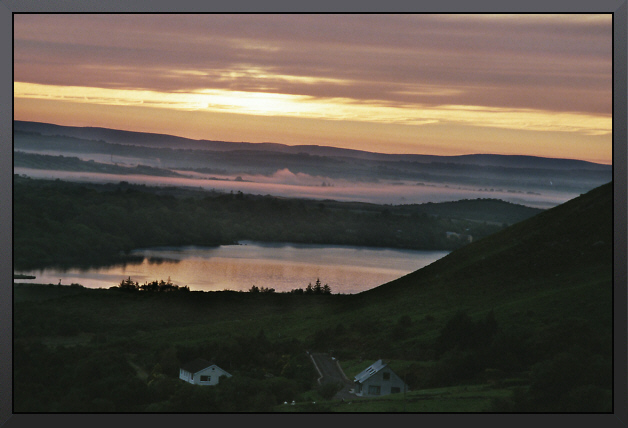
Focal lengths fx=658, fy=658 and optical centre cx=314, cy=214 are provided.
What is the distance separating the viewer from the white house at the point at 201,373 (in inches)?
755

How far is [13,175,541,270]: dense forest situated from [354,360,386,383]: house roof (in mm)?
4828

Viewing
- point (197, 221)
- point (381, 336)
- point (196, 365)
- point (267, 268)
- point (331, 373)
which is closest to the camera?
point (331, 373)

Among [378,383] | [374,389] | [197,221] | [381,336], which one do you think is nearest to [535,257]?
[381,336]

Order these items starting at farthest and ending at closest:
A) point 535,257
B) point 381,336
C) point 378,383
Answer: point 535,257
point 381,336
point 378,383

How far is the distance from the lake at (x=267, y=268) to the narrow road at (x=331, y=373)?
269 centimetres

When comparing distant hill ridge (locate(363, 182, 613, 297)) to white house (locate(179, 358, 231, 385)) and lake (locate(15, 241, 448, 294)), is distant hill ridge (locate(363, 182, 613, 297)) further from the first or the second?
white house (locate(179, 358, 231, 385))

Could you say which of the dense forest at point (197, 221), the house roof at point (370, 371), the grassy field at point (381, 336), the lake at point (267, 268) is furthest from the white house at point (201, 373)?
the dense forest at point (197, 221)

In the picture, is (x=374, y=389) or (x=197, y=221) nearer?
(x=374, y=389)

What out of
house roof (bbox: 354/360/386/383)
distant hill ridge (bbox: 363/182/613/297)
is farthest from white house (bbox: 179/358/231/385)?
distant hill ridge (bbox: 363/182/613/297)

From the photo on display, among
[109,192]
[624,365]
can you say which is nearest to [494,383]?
[624,365]

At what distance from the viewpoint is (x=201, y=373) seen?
1955cm

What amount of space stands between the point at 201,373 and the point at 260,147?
7.78 m

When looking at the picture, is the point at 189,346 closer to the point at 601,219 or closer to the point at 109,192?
the point at 109,192

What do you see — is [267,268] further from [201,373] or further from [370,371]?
[370,371]
